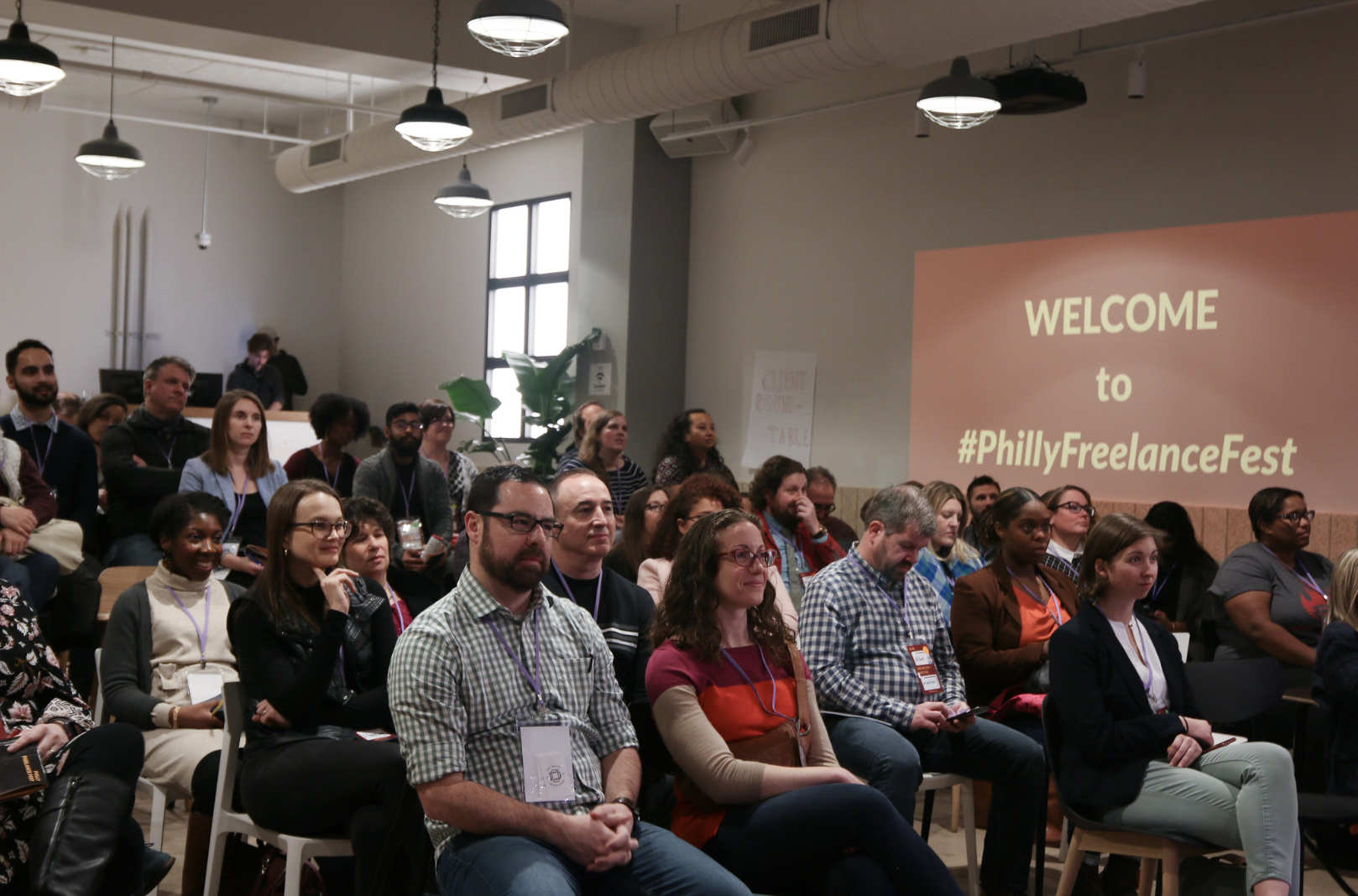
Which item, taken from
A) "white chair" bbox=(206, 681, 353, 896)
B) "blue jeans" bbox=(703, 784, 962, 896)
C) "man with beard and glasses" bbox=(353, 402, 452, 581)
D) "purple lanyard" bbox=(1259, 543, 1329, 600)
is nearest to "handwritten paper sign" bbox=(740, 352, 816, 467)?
"man with beard and glasses" bbox=(353, 402, 452, 581)

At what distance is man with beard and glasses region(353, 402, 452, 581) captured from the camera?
20.0 ft

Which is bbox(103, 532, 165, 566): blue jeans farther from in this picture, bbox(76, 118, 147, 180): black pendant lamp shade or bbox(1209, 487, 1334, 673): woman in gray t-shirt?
bbox(76, 118, 147, 180): black pendant lamp shade

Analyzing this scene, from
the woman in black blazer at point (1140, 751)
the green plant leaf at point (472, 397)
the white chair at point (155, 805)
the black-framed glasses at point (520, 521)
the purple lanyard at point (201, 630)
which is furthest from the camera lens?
the green plant leaf at point (472, 397)

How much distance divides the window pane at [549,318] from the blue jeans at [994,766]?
7997 mm

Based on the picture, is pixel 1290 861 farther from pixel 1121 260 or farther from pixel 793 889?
pixel 1121 260

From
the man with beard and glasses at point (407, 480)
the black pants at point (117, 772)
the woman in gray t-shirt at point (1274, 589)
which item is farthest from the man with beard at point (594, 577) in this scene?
the woman in gray t-shirt at point (1274, 589)

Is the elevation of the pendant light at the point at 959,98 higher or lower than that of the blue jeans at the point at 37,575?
higher

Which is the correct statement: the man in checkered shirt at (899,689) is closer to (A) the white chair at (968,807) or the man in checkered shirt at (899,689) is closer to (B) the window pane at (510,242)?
(A) the white chair at (968,807)

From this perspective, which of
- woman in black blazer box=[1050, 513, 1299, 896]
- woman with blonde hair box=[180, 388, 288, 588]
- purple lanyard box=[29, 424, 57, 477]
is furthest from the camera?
purple lanyard box=[29, 424, 57, 477]

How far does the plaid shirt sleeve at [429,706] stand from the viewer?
2377mm

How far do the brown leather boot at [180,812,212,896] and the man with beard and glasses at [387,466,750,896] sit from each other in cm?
115

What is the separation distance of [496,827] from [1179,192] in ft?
19.4

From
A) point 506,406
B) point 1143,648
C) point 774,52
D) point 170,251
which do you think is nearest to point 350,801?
point 1143,648

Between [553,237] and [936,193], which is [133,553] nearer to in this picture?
[936,193]
